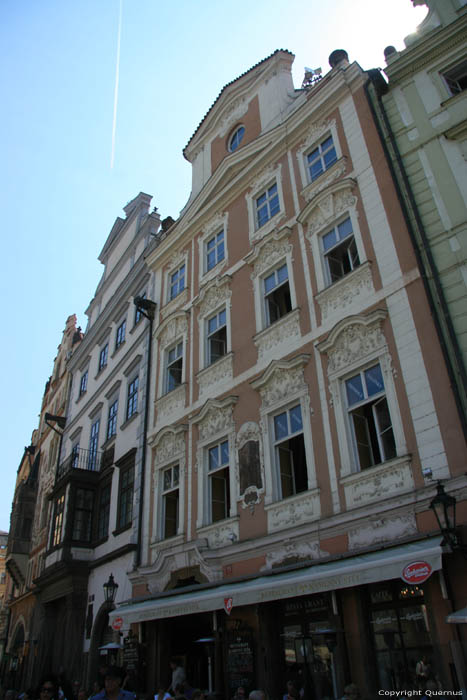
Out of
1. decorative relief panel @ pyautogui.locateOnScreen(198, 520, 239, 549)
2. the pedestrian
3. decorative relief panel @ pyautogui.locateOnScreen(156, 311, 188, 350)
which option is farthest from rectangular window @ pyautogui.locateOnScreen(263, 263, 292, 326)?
the pedestrian

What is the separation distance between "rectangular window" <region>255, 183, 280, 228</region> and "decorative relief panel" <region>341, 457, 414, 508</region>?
→ 769 cm

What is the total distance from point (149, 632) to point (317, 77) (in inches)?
650

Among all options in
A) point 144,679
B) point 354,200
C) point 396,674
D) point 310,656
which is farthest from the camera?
point 144,679

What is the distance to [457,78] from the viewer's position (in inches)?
480

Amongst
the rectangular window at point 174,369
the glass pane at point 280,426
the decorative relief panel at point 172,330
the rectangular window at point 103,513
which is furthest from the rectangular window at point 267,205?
the rectangular window at point 103,513

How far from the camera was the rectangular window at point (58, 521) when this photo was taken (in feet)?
66.5

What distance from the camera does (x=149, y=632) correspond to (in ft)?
44.2

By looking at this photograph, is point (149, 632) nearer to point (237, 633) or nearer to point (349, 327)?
point (237, 633)

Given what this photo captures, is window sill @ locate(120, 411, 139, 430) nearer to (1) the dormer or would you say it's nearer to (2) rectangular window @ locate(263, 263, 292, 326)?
(2) rectangular window @ locate(263, 263, 292, 326)

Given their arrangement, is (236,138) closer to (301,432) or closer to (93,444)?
(301,432)

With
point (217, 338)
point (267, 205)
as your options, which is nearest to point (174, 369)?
point (217, 338)

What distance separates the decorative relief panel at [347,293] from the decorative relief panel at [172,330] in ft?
19.4

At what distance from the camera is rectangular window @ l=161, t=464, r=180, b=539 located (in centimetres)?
1471

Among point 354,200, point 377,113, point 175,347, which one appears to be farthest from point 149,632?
point 377,113
